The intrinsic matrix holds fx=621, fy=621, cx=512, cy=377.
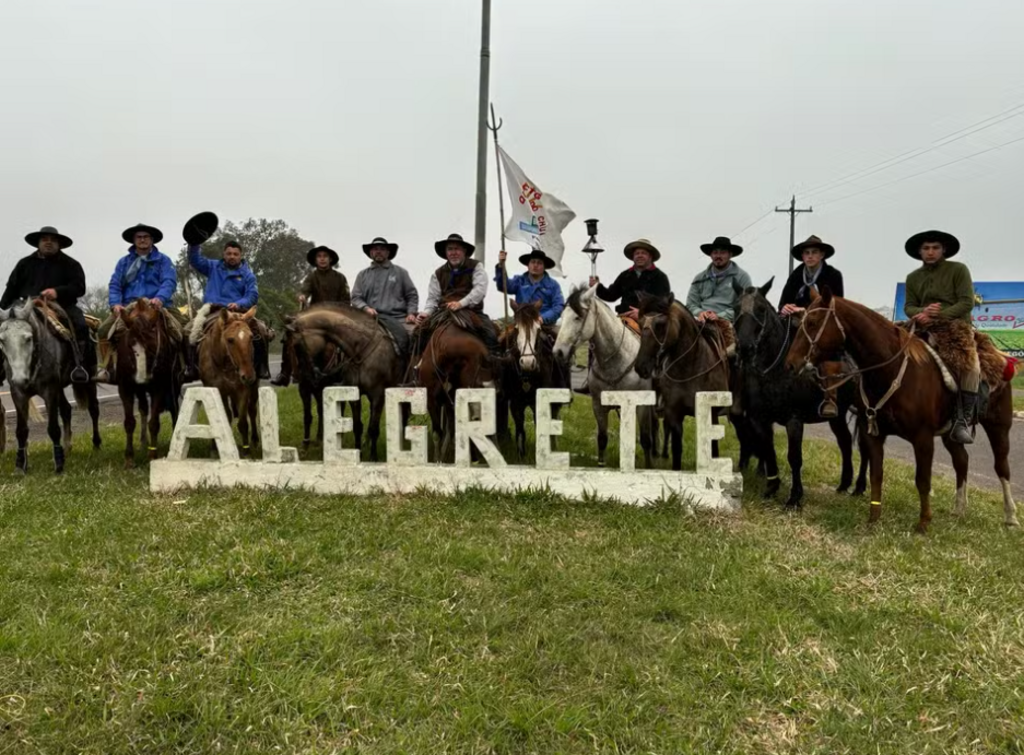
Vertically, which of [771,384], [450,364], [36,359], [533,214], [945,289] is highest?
[533,214]

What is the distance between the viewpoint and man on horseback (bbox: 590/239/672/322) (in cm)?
843

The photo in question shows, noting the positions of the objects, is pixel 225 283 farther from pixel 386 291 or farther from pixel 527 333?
pixel 527 333

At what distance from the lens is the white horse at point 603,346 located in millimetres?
7164

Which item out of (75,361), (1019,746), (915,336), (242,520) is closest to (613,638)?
(1019,746)

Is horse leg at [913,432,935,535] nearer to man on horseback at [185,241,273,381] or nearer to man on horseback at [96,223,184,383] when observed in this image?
man on horseback at [185,241,273,381]

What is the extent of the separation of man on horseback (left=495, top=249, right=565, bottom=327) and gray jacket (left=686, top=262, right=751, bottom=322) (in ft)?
6.96

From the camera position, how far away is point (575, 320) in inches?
283

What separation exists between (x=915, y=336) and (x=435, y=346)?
5180mm

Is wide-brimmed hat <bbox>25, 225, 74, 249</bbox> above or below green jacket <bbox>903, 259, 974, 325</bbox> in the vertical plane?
above

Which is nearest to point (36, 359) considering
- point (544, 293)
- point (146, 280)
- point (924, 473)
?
point (146, 280)

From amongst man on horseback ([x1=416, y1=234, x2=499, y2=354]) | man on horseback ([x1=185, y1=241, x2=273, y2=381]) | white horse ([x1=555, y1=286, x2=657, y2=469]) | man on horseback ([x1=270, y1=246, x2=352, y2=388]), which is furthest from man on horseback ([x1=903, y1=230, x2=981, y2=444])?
man on horseback ([x1=185, y1=241, x2=273, y2=381])

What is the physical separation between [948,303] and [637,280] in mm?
3561

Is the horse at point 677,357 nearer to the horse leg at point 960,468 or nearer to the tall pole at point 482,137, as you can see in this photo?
the horse leg at point 960,468

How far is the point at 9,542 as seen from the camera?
16.4ft
